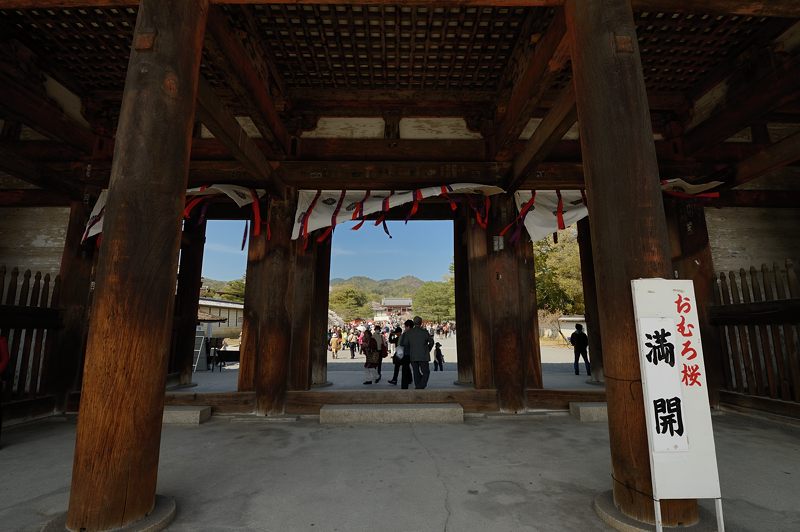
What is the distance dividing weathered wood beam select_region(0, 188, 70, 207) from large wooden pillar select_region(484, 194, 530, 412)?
7918 mm

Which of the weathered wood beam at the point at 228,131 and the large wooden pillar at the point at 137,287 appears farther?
the weathered wood beam at the point at 228,131

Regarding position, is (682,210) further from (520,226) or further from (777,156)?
(520,226)

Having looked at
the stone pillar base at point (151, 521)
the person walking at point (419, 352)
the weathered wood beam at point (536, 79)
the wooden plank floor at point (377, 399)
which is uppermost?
the weathered wood beam at point (536, 79)

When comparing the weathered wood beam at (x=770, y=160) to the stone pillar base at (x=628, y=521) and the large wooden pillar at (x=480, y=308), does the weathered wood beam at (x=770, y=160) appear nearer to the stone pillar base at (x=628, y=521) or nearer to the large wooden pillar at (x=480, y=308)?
the large wooden pillar at (x=480, y=308)

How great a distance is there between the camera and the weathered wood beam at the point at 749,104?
16.4ft

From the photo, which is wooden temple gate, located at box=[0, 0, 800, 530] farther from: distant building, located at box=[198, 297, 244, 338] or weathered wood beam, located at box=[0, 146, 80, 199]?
distant building, located at box=[198, 297, 244, 338]

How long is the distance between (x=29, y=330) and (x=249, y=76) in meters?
5.31

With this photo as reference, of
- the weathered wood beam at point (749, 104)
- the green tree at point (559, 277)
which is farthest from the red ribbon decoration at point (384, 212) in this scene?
the green tree at point (559, 277)

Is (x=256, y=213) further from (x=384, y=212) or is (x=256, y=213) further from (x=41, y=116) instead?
(x=41, y=116)

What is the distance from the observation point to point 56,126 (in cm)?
569

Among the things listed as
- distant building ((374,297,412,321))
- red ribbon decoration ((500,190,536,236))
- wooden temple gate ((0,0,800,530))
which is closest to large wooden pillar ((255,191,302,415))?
wooden temple gate ((0,0,800,530))

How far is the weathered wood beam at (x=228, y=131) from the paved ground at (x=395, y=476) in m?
3.60

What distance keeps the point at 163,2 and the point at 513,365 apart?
6.15 meters

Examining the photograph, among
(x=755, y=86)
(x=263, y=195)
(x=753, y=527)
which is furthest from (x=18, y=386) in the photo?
(x=755, y=86)
